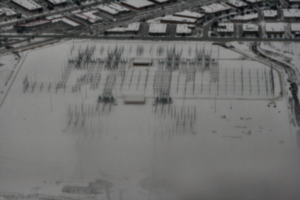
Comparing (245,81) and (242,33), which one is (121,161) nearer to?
(245,81)

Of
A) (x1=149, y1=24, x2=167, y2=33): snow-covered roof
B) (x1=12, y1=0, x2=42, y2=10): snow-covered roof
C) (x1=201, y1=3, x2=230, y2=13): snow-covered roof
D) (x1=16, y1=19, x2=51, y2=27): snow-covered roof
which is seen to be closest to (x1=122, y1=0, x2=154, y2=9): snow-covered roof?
(x1=149, y1=24, x2=167, y2=33): snow-covered roof

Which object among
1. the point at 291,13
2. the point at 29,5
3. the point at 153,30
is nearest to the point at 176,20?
the point at 153,30

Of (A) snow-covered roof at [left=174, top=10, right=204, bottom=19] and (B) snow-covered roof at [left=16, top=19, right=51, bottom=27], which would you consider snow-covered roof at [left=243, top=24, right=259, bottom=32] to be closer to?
(A) snow-covered roof at [left=174, top=10, right=204, bottom=19]

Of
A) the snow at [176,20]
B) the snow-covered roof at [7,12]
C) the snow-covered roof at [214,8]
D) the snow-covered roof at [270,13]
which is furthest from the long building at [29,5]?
the snow-covered roof at [270,13]

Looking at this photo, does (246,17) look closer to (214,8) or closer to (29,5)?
(214,8)

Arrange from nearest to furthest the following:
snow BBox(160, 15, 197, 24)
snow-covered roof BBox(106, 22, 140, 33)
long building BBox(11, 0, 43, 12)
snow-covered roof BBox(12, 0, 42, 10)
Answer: snow-covered roof BBox(106, 22, 140, 33) → snow BBox(160, 15, 197, 24) → long building BBox(11, 0, 43, 12) → snow-covered roof BBox(12, 0, 42, 10)

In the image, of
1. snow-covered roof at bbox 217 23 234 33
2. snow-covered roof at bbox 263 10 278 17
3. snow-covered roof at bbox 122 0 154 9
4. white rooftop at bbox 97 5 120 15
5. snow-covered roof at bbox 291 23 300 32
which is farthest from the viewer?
snow-covered roof at bbox 122 0 154 9

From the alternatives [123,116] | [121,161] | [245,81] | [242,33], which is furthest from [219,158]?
[242,33]
